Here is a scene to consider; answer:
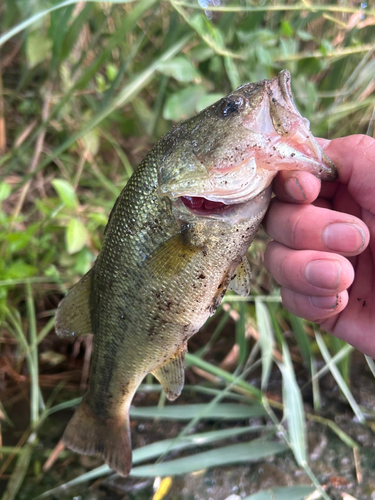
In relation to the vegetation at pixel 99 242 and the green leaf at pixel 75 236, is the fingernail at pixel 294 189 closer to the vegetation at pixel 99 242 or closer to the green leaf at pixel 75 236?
the vegetation at pixel 99 242

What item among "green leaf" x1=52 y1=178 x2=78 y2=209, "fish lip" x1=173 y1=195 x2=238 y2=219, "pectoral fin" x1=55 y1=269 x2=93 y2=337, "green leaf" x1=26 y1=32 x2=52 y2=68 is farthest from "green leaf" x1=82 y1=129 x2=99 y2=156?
"fish lip" x1=173 y1=195 x2=238 y2=219

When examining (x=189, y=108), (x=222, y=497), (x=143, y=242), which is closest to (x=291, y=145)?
(x=143, y=242)

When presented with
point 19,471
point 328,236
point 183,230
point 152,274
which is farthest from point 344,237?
point 19,471

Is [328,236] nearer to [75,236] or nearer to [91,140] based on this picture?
[75,236]

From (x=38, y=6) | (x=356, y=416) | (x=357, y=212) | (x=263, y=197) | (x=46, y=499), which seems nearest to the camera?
(x=263, y=197)

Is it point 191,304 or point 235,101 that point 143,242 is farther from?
point 235,101

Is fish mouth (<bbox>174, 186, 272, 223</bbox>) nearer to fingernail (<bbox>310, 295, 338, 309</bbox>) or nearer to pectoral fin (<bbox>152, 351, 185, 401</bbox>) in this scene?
fingernail (<bbox>310, 295, 338, 309</bbox>)

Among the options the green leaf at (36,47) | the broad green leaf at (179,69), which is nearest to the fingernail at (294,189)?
the broad green leaf at (179,69)
